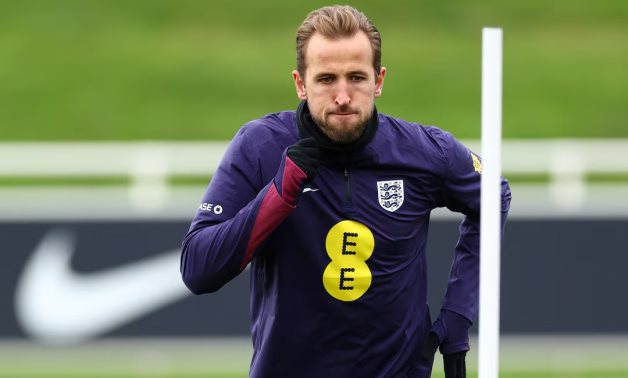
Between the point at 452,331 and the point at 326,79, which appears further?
the point at 452,331

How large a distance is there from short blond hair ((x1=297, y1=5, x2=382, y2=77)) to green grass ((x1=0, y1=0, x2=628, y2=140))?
14.1m

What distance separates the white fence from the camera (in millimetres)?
11438

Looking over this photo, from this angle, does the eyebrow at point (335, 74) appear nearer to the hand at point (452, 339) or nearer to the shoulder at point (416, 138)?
the shoulder at point (416, 138)

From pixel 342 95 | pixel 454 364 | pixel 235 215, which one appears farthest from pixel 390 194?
pixel 454 364

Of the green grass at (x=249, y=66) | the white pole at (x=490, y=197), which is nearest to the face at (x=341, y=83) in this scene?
the white pole at (x=490, y=197)

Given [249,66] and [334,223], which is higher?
[249,66]

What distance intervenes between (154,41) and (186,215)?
1091 centimetres

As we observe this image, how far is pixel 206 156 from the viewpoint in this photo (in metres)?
15.1

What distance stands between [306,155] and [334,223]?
34cm

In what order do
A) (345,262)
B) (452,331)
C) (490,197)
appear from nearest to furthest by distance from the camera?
1. (490,197)
2. (345,262)
3. (452,331)

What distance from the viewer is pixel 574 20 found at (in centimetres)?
2262

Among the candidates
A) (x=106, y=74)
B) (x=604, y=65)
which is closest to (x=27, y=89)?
(x=106, y=74)

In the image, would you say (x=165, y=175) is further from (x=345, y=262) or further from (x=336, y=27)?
(x=336, y=27)

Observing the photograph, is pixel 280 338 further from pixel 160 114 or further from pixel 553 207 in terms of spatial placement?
pixel 160 114
